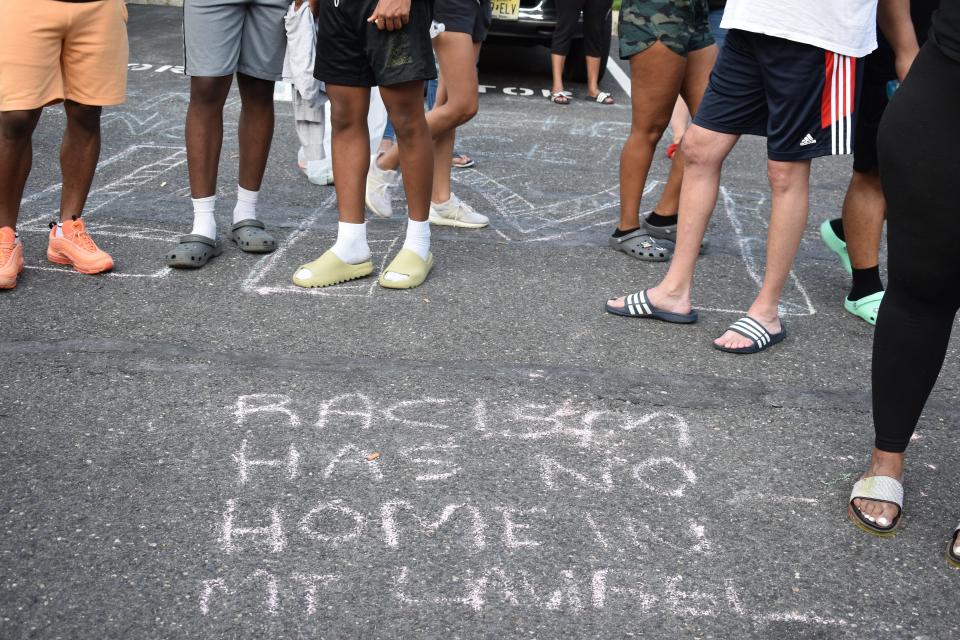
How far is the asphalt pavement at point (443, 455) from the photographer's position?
218 centimetres

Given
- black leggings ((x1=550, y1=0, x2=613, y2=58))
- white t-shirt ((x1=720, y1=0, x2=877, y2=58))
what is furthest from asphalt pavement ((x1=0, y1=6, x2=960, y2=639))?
black leggings ((x1=550, y1=0, x2=613, y2=58))

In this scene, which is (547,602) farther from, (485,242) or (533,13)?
(533,13)

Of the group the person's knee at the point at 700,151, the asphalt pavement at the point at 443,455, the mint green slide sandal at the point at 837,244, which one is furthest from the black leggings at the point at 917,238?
the mint green slide sandal at the point at 837,244

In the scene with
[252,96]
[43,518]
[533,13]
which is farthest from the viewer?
[533,13]

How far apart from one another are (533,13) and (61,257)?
5770mm

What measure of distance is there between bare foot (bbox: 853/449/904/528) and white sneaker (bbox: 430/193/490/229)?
2566mm

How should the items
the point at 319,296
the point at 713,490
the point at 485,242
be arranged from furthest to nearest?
the point at 485,242
the point at 319,296
the point at 713,490

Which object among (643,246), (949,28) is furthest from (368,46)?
(949,28)

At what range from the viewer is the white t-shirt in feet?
10.6

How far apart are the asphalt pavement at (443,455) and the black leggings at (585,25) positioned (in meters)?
4.15

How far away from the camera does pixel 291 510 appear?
2467 millimetres

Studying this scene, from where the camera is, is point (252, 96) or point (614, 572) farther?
point (252, 96)

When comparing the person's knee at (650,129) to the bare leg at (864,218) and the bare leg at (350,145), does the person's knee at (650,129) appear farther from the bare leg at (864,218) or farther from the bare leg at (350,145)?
the bare leg at (350,145)

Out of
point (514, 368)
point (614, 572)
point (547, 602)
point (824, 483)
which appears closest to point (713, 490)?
point (824, 483)
